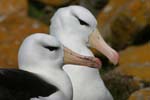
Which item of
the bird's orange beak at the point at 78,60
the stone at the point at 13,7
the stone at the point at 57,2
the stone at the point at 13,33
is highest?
the bird's orange beak at the point at 78,60

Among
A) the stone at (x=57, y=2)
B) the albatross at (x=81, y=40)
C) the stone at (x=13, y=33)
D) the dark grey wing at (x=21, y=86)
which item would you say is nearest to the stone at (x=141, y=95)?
the albatross at (x=81, y=40)

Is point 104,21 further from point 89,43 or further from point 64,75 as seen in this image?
point 64,75

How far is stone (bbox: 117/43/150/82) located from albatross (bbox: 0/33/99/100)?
76.1 inches

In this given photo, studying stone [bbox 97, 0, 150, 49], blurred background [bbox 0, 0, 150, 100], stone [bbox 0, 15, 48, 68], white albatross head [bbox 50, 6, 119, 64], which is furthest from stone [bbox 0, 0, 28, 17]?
white albatross head [bbox 50, 6, 119, 64]

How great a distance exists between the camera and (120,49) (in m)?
13.4

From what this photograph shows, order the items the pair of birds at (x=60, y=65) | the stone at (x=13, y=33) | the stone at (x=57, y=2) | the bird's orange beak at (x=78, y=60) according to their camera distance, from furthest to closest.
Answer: the stone at (x=57, y=2) → the stone at (x=13, y=33) → the bird's orange beak at (x=78, y=60) → the pair of birds at (x=60, y=65)

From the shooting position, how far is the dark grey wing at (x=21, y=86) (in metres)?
8.64

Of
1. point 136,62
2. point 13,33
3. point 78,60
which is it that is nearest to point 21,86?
point 78,60

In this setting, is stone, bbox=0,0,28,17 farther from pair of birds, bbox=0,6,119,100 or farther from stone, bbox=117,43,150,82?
pair of birds, bbox=0,6,119,100

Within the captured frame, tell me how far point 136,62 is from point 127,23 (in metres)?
1.26

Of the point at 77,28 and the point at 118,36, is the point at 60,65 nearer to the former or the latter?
the point at 77,28

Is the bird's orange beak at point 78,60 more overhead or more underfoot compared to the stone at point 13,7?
more overhead

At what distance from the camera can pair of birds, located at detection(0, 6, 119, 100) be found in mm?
8859

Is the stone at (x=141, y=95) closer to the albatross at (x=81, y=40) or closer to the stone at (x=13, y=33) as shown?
the albatross at (x=81, y=40)
